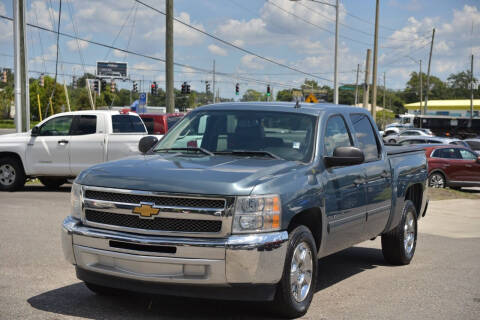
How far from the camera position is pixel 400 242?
8938 mm

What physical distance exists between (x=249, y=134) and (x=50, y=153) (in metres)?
10.8

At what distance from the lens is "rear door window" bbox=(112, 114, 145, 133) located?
17.1 m

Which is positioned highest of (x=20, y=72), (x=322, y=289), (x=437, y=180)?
(x=20, y=72)

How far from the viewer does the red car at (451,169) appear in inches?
933

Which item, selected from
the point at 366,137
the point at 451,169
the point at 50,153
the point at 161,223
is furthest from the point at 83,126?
the point at 451,169

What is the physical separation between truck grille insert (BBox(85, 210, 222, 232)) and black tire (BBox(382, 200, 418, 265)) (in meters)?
4.11

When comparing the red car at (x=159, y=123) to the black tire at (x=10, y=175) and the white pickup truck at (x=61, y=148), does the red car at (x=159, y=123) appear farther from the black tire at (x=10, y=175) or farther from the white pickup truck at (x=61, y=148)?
the black tire at (x=10, y=175)

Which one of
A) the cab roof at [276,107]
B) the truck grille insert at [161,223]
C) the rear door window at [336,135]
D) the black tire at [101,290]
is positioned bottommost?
the black tire at [101,290]

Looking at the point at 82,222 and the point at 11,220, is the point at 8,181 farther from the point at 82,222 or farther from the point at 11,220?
the point at 82,222

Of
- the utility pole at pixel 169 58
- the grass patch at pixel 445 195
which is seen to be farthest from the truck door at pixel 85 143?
the grass patch at pixel 445 195

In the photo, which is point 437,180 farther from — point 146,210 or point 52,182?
point 146,210

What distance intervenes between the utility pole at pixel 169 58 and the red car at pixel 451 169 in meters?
9.06

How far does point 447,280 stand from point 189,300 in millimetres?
3208

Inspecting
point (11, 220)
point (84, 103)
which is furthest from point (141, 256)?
point (84, 103)
